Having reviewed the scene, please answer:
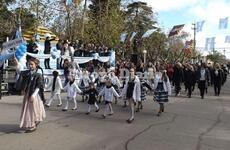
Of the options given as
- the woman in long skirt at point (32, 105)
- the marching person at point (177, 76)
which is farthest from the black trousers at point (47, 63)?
the woman in long skirt at point (32, 105)

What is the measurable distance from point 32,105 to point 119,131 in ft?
7.74

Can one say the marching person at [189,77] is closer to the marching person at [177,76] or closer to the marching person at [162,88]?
the marching person at [177,76]

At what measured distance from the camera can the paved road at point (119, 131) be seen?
34.3 feet

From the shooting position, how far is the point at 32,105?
1179cm

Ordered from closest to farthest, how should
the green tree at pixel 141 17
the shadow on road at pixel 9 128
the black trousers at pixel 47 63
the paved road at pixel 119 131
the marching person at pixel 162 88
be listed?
the paved road at pixel 119 131 → the shadow on road at pixel 9 128 → the marching person at pixel 162 88 → the black trousers at pixel 47 63 → the green tree at pixel 141 17

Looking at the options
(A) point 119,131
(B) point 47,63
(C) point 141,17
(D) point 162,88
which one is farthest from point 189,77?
(C) point 141,17

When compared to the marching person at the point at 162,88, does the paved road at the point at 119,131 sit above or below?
below

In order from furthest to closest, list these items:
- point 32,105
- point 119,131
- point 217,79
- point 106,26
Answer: point 106,26
point 217,79
point 119,131
point 32,105

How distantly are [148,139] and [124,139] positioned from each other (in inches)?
22.1

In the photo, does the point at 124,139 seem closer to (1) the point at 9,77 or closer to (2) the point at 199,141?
(2) the point at 199,141

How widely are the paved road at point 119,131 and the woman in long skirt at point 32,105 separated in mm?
270

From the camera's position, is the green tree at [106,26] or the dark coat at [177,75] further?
the green tree at [106,26]

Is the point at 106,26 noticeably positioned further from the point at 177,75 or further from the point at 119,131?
the point at 119,131

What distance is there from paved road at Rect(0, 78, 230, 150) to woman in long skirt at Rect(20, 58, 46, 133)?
0.89 ft
